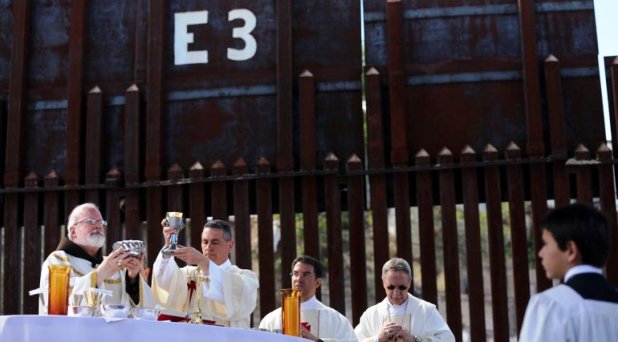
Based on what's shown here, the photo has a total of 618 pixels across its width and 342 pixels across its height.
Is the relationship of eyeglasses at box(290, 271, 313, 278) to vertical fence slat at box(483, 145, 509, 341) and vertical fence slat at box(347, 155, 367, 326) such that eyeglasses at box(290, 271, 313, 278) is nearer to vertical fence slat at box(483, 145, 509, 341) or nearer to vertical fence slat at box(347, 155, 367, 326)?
vertical fence slat at box(347, 155, 367, 326)

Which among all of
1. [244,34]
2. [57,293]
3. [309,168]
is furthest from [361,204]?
[57,293]

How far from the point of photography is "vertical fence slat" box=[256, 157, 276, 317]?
8.16 metres

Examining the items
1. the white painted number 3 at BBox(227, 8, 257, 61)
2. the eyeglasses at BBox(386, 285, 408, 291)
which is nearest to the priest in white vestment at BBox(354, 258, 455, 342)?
the eyeglasses at BBox(386, 285, 408, 291)

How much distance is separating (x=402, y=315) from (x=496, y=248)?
36.3 inches

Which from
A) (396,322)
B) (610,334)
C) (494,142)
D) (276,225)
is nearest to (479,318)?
(396,322)

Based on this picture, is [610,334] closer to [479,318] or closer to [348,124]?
[479,318]

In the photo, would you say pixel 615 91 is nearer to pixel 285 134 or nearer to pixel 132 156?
pixel 285 134

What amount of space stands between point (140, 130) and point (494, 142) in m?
2.94

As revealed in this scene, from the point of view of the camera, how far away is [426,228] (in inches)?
318

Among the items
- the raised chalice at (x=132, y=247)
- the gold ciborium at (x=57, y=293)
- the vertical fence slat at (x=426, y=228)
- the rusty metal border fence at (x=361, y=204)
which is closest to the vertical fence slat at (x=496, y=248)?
the rusty metal border fence at (x=361, y=204)

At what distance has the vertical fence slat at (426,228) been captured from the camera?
26.4 ft

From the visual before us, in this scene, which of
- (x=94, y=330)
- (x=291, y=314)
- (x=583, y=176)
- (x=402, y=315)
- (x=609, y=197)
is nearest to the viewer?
(x=94, y=330)

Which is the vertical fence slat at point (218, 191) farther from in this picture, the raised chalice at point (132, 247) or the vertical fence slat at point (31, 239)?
the raised chalice at point (132, 247)

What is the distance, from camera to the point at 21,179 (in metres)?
8.76
